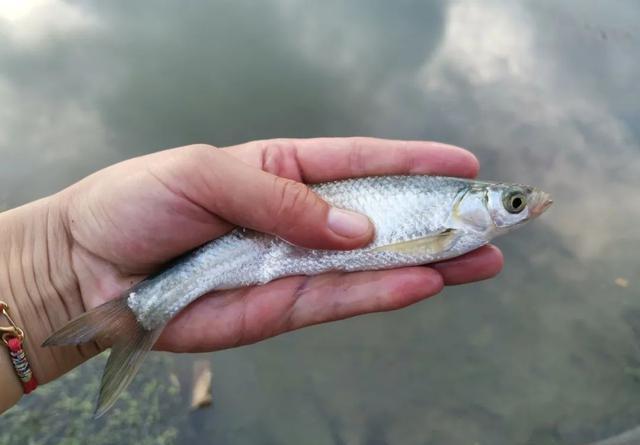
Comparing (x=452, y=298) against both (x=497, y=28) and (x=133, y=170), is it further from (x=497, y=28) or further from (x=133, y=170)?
(x=497, y=28)

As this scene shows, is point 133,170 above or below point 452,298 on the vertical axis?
above

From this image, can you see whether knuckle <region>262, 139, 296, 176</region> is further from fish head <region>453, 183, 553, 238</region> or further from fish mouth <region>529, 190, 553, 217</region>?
fish mouth <region>529, 190, 553, 217</region>

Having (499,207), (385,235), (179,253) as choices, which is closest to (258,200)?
(179,253)

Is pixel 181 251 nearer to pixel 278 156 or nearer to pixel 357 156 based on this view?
pixel 278 156

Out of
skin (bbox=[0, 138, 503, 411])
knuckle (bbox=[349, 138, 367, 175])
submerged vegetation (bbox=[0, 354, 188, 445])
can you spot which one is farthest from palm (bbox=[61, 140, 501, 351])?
submerged vegetation (bbox=[0, 354, 188, 445])

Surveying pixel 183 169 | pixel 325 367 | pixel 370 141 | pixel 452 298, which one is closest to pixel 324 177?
pixel 370 141
